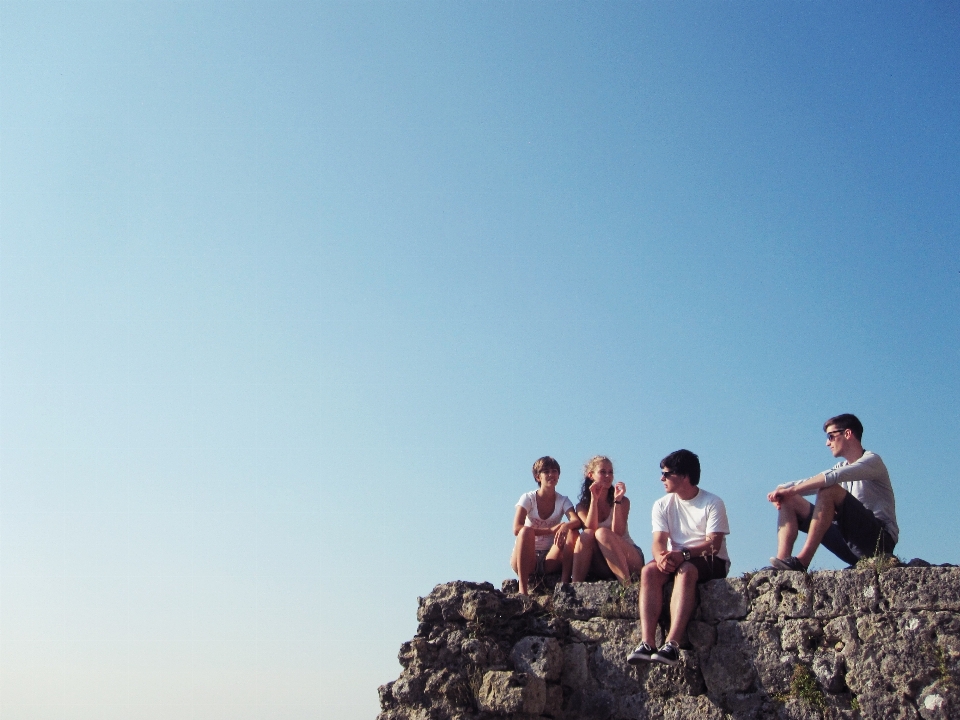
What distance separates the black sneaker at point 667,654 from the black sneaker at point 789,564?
97cm

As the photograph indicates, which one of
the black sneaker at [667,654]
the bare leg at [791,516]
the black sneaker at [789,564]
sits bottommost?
the black sneaker at [667,654]

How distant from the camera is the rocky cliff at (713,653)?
6180 millimetres

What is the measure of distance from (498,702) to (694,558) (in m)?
1.88

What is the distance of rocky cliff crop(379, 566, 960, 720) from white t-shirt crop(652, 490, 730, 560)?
391mm

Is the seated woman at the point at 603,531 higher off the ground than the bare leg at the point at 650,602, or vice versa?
the seated woman at the point at 603,531

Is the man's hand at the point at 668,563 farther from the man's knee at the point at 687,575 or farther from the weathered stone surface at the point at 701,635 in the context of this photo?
the weathered stone surface at the point at 701,635

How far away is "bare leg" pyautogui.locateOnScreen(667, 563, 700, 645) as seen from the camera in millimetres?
7004

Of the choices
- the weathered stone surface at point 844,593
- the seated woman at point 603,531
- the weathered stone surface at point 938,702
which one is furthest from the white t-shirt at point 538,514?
the weathered stone surface at point 938,702

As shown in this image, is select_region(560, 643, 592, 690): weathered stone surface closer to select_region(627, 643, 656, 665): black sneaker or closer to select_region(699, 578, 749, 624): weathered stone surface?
select_region(627, 643, 656, 665): black sneaker

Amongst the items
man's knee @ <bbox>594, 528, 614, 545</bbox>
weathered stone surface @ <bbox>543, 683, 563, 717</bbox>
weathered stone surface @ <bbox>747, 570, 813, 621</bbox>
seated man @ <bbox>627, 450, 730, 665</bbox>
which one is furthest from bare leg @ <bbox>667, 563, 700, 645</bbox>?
weathered stone surface @ <bbox>543, 683, 563, 717</bbox>

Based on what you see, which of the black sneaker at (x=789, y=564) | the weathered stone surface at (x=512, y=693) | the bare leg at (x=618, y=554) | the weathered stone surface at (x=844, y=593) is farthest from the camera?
the bare leg at (x=618, y=554)

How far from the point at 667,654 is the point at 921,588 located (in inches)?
71.7

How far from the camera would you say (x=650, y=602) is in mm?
7117

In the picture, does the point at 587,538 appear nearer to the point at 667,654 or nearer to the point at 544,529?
the point at 544,529
